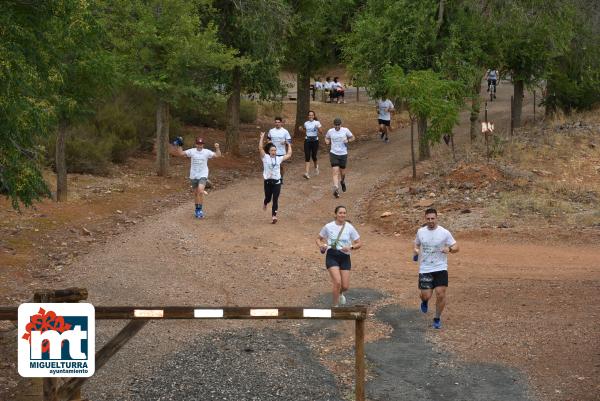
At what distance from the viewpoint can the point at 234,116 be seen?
1187 inches

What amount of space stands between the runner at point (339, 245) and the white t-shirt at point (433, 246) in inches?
36.2

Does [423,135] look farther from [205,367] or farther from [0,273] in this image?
[205,367]

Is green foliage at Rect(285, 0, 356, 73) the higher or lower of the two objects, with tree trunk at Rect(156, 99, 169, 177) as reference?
higher

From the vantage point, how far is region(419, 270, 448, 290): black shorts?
12.7 metres

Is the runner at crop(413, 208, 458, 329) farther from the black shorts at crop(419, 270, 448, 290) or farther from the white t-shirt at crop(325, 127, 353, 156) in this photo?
the white t-shirt at crop(325, 127, 353, 156)

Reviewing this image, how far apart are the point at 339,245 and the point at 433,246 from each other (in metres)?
1.31

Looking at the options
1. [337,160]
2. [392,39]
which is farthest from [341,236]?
[392,39]

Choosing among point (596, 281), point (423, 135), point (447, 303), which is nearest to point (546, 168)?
point (423, 135)

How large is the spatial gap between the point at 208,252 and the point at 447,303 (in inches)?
202

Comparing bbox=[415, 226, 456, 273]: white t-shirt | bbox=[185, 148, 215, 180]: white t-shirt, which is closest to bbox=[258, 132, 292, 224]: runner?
bbox=[185, 148, 215, 180]: white t-shirt

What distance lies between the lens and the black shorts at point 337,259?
43.4 ft

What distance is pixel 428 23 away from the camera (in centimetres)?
2655

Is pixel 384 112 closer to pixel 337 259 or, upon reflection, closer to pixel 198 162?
pixel 198 162

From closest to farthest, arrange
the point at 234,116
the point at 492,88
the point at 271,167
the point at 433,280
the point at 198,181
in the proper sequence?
the point at 433,280
the point at 271,167
the point at 198,181
the point at 234,116
the point at 492,88
